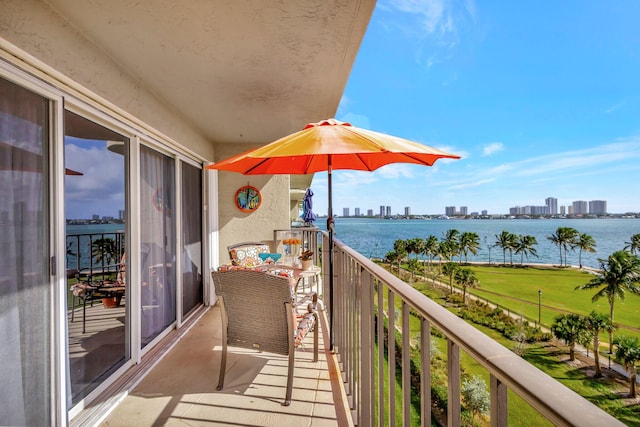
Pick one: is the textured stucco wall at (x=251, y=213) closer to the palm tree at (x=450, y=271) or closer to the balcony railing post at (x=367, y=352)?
the balcony railing post at (x=367, y=352)

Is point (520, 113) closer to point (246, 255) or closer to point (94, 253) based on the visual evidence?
point (246, 255)

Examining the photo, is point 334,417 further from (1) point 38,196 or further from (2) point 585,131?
(2) point 585,131

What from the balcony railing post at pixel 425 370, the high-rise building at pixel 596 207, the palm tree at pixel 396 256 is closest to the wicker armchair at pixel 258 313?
the balcony railing post at pixel 425 370

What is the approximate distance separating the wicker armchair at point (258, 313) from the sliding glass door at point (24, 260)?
1.01 m

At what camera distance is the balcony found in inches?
23.2

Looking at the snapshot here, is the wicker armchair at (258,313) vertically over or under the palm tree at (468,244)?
over

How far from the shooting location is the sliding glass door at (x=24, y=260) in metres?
1.54

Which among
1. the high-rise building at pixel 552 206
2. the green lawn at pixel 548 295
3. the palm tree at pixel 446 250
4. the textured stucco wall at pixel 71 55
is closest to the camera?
the textured stucco wall at pixel 71 55

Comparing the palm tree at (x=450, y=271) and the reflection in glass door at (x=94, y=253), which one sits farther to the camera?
the palm tree at (x=450, y=271)

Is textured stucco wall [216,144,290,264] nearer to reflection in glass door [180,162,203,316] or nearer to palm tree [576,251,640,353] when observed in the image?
reflection in glass door [180,162,203,316]

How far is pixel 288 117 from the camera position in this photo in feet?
12.6

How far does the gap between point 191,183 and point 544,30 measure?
56.6 m

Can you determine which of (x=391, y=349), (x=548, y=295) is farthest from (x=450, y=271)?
(x=391, y=349)

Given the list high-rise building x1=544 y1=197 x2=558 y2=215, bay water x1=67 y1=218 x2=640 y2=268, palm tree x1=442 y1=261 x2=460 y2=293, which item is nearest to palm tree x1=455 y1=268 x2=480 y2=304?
palm tree x1=442 y1=261 x2=460 y2=293
